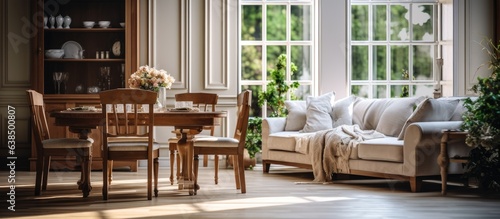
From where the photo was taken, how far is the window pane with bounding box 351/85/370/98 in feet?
28.9

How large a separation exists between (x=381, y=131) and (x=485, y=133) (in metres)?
1.51

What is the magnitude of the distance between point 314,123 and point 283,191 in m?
1.65

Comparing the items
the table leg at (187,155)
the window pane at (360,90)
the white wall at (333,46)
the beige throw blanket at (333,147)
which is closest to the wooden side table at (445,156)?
the beige throw blanket at (333,147)

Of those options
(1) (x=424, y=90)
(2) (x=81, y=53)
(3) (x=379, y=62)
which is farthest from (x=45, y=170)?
(1) (x=424, y=90)

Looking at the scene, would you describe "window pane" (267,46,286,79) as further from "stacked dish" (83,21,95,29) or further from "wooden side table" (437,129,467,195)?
"wooden side table" (437,129,467,195)

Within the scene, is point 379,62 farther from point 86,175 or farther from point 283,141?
point 86,175

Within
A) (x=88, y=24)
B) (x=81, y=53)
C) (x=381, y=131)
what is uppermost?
(x=88, y=24)

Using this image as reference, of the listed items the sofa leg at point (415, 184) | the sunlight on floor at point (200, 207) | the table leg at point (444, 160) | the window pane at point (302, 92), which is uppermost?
the window pane at point (302, 92)

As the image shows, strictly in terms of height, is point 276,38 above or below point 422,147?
above

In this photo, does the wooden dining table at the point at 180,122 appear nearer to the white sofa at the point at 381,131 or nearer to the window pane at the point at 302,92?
the white sofa at the point at 381,131

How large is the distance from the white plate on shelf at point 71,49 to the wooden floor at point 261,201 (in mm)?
1720

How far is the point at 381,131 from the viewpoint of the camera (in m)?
7.23

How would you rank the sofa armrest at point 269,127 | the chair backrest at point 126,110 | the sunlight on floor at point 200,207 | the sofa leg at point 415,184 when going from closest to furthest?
the sunlight on floor at point 200,207 → the chair backrest at point 126,110 → the sofa leg at point 415,184 → the sofa armrest at point 269,127

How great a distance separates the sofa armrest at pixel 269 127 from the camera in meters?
8.01
